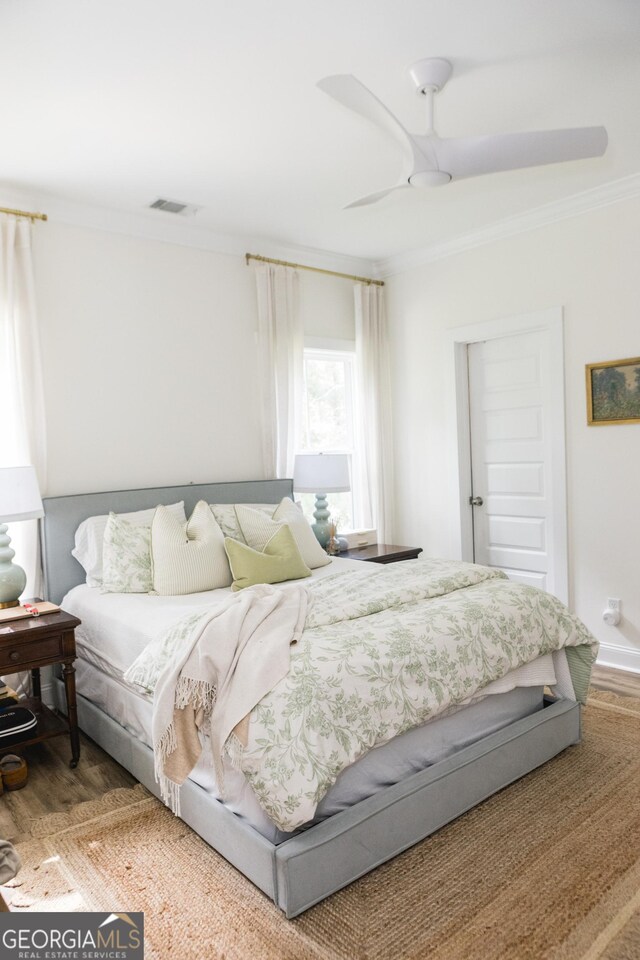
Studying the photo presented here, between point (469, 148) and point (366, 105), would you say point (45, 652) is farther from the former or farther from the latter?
point (469, 148)

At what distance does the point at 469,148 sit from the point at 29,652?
2.74 m

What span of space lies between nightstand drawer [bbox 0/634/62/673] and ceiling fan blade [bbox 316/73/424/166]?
2435 millimetres

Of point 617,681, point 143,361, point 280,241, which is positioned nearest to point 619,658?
point 617,681

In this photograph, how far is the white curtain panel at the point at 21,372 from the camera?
3.48 m

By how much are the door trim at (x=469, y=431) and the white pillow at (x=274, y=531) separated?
4.58 feet

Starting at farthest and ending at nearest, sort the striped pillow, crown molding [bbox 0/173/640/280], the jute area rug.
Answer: crown molding [bbox 0/173/640/280] < the striped pillow < the jute area rug

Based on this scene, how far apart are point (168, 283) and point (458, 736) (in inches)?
122

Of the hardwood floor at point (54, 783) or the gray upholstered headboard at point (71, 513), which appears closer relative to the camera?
the hardwood floor at point (54, 783)

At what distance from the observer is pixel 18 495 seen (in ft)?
10.1

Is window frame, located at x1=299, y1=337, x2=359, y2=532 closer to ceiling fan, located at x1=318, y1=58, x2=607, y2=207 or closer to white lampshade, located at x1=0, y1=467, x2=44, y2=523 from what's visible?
white lampshade, located at x1=0, y1=467, x2=44, y2=523

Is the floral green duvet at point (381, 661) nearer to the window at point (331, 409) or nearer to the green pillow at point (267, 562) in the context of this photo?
the green pillow at point (267, 562)

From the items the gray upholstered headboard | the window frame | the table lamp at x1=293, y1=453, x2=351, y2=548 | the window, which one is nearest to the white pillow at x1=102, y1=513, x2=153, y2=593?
the gray upholstered headboard

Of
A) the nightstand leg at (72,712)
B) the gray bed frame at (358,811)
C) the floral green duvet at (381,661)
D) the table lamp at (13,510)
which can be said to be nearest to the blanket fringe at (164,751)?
the gray bed frame at (358,811)

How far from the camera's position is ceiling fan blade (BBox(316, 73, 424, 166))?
6.84 feet
